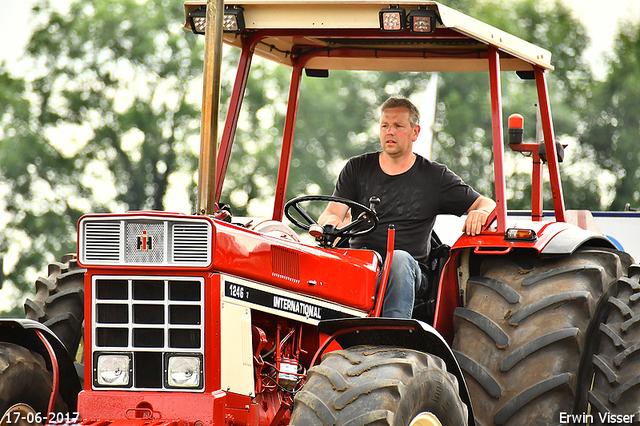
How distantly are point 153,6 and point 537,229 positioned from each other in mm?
21167

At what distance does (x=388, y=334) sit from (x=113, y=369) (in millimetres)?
1237

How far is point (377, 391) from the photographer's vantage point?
3496 mm

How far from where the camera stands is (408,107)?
5621 mm

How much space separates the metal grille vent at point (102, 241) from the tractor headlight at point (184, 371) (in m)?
0.51

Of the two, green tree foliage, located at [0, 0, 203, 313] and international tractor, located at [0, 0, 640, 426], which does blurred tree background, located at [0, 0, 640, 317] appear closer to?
green tree foliage, located at [0, 0, 203, 313]

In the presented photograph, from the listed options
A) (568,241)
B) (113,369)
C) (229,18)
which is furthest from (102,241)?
(568,241)

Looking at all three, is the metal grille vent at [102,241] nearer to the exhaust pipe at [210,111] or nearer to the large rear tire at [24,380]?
the exhaust pipe at [210,111]

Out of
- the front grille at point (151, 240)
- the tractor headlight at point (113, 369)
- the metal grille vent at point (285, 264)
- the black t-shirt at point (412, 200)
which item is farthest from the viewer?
the black t-shirt at point (412, 200)

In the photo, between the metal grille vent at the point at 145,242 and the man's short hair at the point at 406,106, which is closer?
the metal grille vent at the point at 145,242

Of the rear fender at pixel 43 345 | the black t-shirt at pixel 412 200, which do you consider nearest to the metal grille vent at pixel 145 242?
the rear fender at pixel 43 345

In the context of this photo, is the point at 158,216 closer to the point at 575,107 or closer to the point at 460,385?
the point at 460,385

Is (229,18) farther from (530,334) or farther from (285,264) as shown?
(530,334)

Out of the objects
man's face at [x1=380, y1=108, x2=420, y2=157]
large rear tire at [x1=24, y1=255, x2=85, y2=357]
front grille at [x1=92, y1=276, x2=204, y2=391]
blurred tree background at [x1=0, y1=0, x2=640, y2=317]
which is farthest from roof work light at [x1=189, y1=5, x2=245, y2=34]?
blurred tree background at [x1=0, y1=0, x2=640, y2=317]

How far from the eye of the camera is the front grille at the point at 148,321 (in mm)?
3764
